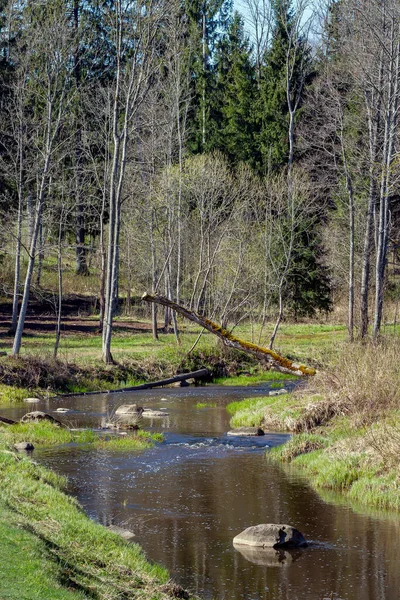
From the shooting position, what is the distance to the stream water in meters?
11.9

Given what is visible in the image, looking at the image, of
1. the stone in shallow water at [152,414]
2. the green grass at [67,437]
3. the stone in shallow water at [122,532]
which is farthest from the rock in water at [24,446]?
the stone in shallow water at [122,532]

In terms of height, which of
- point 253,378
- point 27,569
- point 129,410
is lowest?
point 253,378

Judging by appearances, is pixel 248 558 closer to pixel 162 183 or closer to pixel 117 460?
pixel 117 460

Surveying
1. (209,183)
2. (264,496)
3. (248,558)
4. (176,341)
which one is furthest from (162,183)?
(248,558)

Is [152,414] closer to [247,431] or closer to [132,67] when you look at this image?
[247,431]

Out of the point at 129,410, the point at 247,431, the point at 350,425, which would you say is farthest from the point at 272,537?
the point at 129,410

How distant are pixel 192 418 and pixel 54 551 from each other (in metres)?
15.4

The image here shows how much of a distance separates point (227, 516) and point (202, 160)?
32727 mm

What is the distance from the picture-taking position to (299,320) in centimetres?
5253

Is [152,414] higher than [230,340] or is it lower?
lower

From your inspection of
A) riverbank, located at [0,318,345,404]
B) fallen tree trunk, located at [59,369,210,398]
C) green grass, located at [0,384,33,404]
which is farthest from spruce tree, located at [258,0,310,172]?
green grass, located at [0,384,33,404]

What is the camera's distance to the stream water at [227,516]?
1190 cm

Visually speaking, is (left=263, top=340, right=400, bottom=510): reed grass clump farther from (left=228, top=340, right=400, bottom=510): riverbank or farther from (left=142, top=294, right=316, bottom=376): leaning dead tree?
(left=142, top=294, right=316, bottom=376): leaning dead tree

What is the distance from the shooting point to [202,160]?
4581 centimetres
